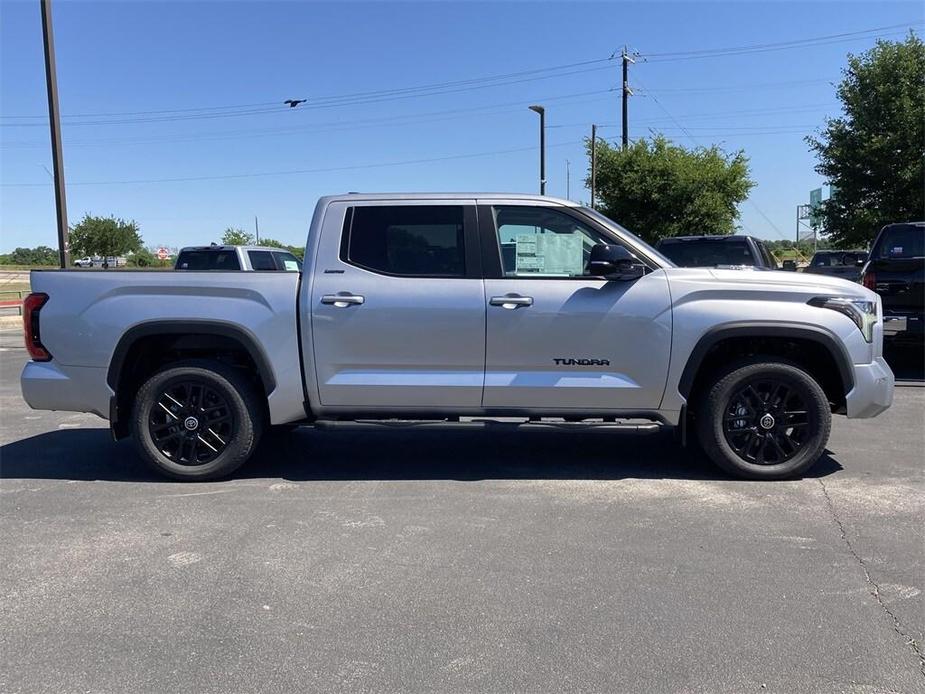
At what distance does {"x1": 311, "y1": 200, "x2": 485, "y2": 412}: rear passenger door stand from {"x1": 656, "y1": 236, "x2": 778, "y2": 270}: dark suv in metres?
5.81

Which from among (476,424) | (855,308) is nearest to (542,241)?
(476,424)

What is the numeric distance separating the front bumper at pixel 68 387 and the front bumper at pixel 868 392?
5.20 metres

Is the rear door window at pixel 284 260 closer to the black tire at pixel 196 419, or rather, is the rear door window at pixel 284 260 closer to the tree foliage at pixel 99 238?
the black tire at pixel 196 419

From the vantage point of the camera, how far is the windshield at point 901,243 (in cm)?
962

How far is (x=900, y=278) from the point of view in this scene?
369 inches

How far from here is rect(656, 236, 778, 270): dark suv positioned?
33.0ft

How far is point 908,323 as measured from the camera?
929cm

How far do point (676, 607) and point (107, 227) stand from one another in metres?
49.8

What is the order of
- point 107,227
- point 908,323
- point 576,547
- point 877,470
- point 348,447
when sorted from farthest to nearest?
point 107,227
point 908,323
point 348,447
point 877,470
point 576,547

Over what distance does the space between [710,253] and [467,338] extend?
6.37 metres

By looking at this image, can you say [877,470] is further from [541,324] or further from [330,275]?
[330,275]

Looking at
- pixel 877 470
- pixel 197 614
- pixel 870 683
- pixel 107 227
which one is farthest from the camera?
pixel 107 227

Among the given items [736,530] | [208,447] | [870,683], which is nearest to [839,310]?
[736,530]

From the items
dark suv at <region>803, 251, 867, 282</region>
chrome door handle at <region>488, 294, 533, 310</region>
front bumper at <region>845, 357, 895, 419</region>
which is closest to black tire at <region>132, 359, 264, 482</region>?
chrome door handle at <region>488, 294, 533, 310</region>
